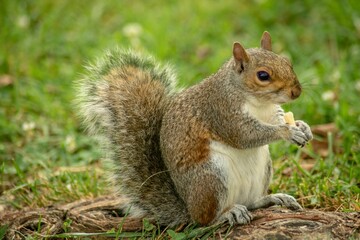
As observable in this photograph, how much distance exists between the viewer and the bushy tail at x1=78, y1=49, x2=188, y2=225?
316 cm

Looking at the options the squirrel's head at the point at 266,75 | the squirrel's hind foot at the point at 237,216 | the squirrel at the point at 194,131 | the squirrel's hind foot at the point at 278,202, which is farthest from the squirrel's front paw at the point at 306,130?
the squirrel's hind foot at the point at 237,216

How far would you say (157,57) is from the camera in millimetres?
5270

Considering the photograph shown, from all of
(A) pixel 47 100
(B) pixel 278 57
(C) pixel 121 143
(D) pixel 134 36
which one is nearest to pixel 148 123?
(C) pixel 121 143

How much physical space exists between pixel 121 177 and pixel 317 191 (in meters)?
0.94

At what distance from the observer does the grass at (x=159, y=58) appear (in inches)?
144

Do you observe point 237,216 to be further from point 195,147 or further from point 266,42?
point 266,42

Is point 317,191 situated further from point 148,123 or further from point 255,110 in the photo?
point 148,123

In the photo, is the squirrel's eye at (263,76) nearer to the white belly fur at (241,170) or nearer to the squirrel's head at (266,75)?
the squirrel's head at (266,75)

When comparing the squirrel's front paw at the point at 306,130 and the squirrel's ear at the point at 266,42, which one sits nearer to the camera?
the squirrel's front paw at the point at 306,130

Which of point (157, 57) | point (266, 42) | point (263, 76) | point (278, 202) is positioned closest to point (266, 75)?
point (263, 76)

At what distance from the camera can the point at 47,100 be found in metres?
4.86

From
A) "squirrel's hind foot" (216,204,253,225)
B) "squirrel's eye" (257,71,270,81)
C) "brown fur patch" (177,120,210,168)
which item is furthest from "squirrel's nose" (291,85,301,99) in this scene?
"squirrel's hind foot" (216,204,253,225)

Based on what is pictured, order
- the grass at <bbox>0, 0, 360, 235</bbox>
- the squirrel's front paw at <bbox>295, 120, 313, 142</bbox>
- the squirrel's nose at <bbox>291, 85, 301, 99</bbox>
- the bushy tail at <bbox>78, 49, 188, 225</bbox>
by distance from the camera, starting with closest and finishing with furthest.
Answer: the squirrel's nose at <bbox>291, 85, 301, 99</bbox> → the squirrel's front paw at <bbox>295, 120, 313, 142</bbox> → the bushy tail at <bbox>78, 49, 188, 225</bbox> → the grass at <bbox>0, 0, 360, 235</bbox>

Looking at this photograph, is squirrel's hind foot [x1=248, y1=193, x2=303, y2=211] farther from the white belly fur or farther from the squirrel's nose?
the squirrel's nose
